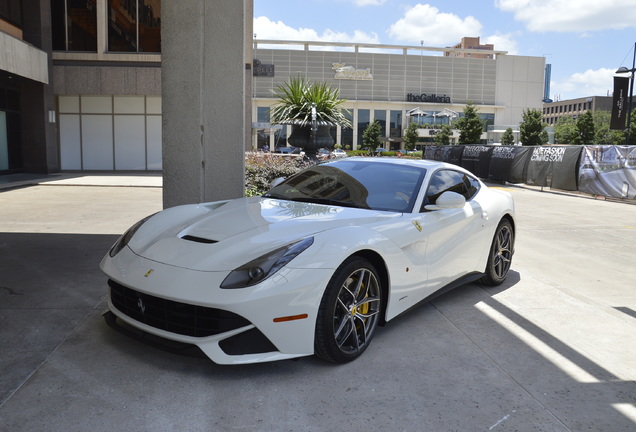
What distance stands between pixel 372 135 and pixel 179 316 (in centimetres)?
7493

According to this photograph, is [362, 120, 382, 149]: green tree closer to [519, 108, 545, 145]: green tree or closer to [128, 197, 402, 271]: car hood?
[519, 108, 545, 145]: green tree

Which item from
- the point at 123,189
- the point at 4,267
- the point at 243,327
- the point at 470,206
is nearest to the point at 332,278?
the point at 243,327

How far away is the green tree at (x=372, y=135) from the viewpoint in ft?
251

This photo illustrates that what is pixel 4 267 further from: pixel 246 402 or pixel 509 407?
pixel 509 407

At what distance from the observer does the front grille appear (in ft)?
9.88

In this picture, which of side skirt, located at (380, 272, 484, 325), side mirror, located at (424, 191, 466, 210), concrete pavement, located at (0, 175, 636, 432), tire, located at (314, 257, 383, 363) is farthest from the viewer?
side mirror, located at (424, 191, 466, 210)

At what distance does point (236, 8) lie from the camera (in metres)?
6.50

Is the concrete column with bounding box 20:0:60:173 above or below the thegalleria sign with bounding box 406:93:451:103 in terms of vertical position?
below

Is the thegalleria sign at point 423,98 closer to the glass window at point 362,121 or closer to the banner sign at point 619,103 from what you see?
the glass window at point 362,121

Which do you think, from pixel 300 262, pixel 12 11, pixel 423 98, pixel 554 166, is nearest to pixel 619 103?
pixel 554 166

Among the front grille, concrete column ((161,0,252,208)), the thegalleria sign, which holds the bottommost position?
the front grille

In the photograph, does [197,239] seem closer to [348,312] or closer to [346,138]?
[348,312]

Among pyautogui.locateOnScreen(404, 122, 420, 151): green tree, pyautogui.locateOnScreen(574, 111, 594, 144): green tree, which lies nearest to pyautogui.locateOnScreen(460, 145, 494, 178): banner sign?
pyautogui.locateOnScreen(574, 111, 594, 144): green tree

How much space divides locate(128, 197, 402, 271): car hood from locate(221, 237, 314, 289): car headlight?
0.05 metres
